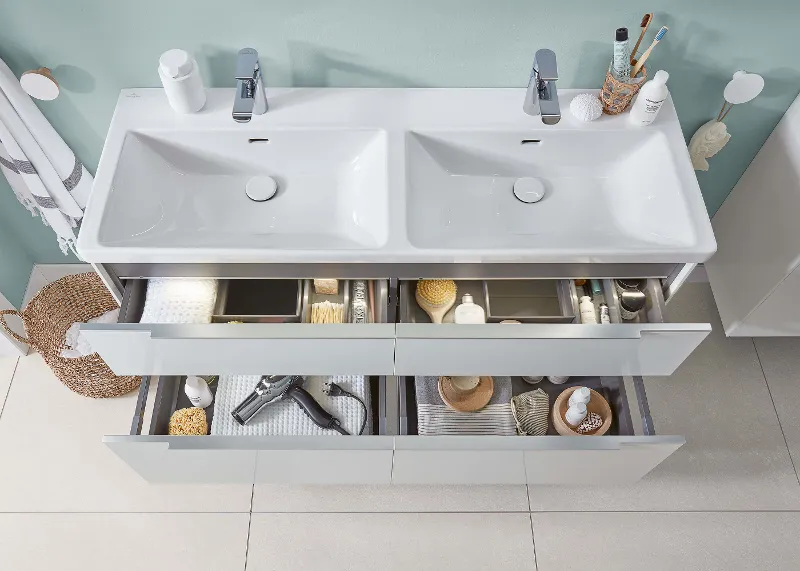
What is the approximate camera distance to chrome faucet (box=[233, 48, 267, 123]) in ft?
4.31

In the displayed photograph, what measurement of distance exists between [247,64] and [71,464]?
4.12 ft

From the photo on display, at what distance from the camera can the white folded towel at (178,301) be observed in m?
1.36

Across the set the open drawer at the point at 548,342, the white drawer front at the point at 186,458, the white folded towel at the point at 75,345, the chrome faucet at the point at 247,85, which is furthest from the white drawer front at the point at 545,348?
the white folded towel at the point at 75,345

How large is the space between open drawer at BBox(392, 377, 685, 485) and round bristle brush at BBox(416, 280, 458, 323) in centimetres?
18

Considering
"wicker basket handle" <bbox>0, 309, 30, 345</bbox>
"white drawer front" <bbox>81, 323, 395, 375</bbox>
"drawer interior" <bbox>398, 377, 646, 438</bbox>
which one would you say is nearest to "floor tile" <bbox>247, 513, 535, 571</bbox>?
"drawer interior" <bbox>398, 377, 646, 438</bbox>

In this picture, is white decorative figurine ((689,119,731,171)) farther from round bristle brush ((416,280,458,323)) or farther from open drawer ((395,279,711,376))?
round bristle brush ((416,280,458,323))

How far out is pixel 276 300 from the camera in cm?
153

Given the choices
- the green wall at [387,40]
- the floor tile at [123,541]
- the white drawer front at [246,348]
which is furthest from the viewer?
the floor tile at [123,541]

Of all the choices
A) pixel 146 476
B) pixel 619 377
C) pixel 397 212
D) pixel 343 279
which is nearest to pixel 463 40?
pixel 397 212

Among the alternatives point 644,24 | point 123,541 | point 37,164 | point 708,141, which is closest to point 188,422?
point 123,541

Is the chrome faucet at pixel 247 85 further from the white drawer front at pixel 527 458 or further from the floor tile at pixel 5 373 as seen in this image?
the floor tile at pixel 5 373

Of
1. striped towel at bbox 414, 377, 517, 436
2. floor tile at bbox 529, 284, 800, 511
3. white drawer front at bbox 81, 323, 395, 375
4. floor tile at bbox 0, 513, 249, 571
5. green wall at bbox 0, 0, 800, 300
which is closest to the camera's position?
white drawer front at bbox 81, 323, 395, 375

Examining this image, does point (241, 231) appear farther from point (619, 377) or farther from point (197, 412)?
point (619, 377)

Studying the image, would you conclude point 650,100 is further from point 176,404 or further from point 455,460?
point 176,404
